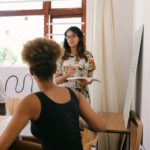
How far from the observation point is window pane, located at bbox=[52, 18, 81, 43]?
369 cm

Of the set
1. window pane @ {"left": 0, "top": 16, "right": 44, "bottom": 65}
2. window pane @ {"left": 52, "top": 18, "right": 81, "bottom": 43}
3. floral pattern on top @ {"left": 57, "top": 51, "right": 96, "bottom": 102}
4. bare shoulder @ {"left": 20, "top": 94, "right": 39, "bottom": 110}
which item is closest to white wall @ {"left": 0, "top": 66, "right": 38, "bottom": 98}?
window pane @ {"left": 0, "top": 16, "right": 44, "bottom": 65}

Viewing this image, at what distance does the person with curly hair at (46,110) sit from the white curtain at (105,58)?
2.03 m

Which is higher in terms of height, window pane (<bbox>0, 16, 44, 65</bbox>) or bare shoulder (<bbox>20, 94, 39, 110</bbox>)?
window pane (<bbox>0, 16, 44, 65</bbox>)

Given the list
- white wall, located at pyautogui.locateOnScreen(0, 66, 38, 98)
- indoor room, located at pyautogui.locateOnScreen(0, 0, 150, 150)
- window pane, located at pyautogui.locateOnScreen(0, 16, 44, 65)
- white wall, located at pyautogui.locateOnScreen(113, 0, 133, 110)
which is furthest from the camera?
window pane, located at pyautogui.locateOnScreen(0, 16, 44, 65)

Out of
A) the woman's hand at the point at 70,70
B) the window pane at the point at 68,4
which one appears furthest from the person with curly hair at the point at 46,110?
the window pane at the point at 68,4

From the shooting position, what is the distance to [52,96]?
1.19 m

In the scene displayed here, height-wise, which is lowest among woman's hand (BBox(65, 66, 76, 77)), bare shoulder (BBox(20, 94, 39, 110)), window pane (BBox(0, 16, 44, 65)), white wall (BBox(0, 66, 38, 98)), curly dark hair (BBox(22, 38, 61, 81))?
white wall (BBox(0, 66, 38, 98))

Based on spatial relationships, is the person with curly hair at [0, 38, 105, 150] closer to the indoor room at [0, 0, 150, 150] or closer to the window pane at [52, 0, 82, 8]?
the indoor room at [0, 0, 150, 150]

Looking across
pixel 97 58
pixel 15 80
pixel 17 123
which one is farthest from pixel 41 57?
pixel 15 80

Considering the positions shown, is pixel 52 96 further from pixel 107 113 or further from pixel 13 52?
pixel 13 52

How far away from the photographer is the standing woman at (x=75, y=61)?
2.53 metres

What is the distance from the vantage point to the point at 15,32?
3.80 m

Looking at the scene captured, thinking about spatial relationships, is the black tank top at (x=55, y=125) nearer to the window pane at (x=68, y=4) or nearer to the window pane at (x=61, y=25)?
the window pane at (x=61, y=25)

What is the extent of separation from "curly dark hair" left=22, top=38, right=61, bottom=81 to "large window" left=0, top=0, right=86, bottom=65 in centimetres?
244
